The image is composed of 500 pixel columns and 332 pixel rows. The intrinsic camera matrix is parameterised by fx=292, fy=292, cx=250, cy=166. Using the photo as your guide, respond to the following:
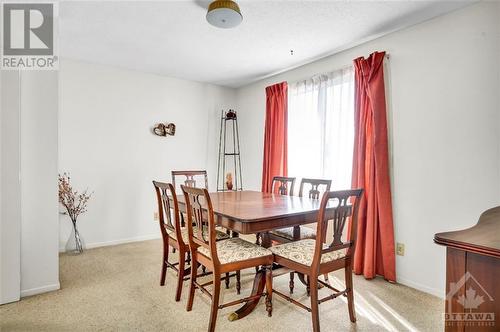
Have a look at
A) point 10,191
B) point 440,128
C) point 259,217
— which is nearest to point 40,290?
point 10,191

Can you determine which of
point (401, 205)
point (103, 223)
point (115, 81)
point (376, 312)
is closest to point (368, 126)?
point (401, 205)

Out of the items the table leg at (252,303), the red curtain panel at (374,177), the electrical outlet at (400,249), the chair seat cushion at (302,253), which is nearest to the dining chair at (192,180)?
the table leg at (252,303)

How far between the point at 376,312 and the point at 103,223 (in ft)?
11.0

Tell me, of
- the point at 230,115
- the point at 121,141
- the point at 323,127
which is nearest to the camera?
the point at 323,127

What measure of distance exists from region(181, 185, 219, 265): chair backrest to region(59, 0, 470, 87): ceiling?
150 centimetres

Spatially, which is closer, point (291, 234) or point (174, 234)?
point (174, 234)

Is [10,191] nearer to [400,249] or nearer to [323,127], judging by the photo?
[323,127]

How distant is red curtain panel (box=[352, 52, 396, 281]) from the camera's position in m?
2.76

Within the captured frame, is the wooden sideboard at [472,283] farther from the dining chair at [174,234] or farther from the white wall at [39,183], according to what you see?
the white wall at [39,183]

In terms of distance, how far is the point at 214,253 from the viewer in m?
1.89

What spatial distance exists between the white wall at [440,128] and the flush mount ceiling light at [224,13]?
162cm

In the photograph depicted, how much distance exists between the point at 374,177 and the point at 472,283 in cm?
206

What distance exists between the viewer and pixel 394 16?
249 cm

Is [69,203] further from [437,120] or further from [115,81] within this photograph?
[437,120]
